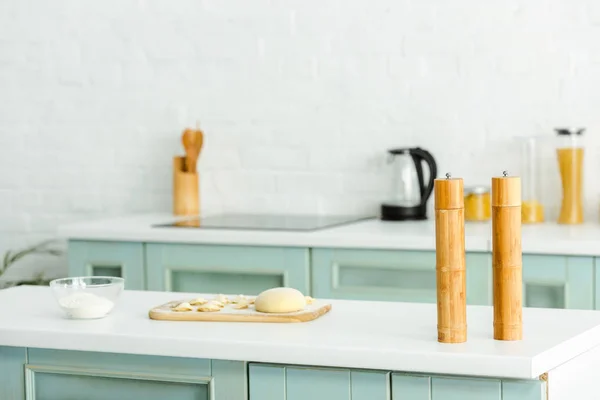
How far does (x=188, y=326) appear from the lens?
2062 mm

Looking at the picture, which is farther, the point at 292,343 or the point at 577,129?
the point at 577,129

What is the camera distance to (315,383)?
1893 mm

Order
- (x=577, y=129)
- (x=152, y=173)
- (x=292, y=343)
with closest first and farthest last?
(x=292, y=343) < (x=577, y=129) < (x=152, y=173)

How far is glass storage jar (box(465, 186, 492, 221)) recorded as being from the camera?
3.79m

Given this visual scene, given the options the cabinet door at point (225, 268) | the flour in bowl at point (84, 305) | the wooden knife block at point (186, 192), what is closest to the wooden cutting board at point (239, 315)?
the flour in bowl at point (84, 305)

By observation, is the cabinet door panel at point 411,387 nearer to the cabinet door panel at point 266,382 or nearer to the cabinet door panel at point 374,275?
the cabinet door panel at point 266,382

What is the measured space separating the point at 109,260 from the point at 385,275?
1090 mm

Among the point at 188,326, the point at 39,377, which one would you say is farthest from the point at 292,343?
the point at 39,377

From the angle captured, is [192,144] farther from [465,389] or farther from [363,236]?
[465,389]

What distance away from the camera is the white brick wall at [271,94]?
389 cm

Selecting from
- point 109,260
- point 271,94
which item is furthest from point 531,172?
point 109,260

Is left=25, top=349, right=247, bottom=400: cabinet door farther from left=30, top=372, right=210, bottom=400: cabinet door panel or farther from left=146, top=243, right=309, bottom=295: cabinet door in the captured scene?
left=146, top=243, right=309, bottom=295: cabinet door

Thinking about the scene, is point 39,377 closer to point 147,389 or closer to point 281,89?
point 147,389

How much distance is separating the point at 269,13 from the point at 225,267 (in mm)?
1190
